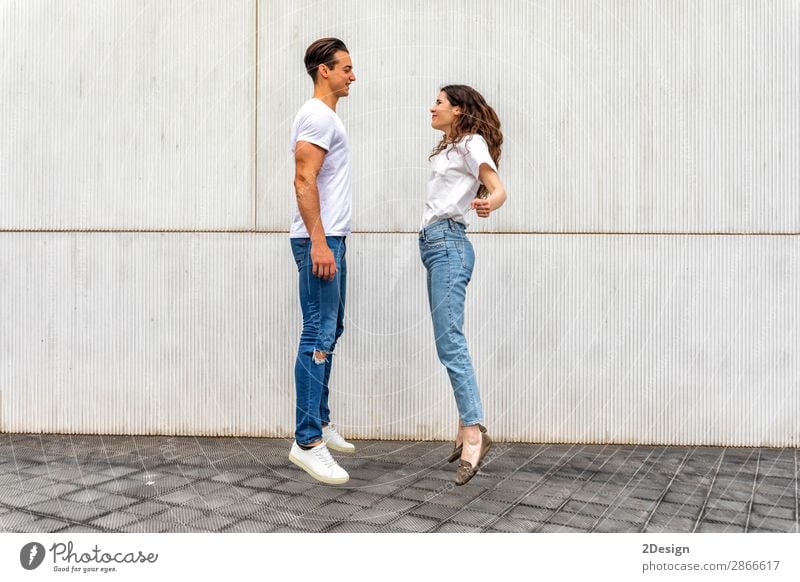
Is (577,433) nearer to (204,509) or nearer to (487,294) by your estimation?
(487,294)

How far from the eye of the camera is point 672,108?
3.90 m

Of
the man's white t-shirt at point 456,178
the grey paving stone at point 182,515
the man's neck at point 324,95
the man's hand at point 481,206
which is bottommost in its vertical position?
the grey paving stone at point 182,515

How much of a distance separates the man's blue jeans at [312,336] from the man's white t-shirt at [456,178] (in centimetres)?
51

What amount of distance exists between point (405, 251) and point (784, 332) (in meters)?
2.34

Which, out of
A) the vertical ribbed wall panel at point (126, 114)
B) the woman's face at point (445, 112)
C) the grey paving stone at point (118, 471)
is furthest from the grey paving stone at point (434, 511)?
the vertical ribbed wall panel at point (126, 114)

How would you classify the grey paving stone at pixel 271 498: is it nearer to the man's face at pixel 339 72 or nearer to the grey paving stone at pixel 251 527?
the grey paving stone at pixel 251 527

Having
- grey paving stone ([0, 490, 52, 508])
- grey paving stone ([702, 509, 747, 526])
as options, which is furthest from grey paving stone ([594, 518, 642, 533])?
grey paving stone ([0, 490, 52, 508])

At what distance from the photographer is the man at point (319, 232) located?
9.77ft

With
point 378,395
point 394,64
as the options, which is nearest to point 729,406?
point 378,395

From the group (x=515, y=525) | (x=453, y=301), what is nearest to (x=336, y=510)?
(x=515, y=525)

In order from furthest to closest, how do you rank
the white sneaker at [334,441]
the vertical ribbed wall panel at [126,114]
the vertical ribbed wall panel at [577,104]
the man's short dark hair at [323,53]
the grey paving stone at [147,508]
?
the vertical ribbed wall panel at [126,114] → the vertical ribbed wall panel at [577,104] → the white sneaker at [334,441] → the man's short dark hair at [323,53] → the grey paving stone at [147,508]

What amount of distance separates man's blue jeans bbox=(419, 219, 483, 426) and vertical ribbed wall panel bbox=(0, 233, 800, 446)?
0.94 m

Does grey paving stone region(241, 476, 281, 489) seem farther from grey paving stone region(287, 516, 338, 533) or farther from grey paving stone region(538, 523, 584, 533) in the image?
grey paving stone region(538, 523, 584, 533)

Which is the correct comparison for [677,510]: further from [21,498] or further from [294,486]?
[21,498]
